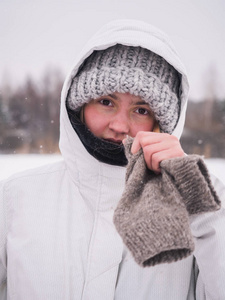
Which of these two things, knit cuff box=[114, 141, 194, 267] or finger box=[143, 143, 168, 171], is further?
finger box=[143, 143, 168, 171]

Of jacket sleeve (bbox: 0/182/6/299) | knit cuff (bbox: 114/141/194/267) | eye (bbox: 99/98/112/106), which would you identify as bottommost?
jacket sleeve (bbox: 0/182/6/299)

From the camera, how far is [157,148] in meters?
0.80

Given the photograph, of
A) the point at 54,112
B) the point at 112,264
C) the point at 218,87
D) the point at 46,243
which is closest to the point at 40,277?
the point at 46,243

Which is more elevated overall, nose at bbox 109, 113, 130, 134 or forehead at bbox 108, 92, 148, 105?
forehead at bbox 108, 92, 148, 105

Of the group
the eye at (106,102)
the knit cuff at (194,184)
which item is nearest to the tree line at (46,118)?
Answer: the eye at (106,102)

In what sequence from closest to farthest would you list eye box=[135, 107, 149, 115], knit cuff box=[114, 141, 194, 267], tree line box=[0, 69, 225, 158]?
knit cuff box=[114, 141, 194, 267]
eye box=[135, 107, 149, 115]
tree line box=[0, 69, 225, 158]

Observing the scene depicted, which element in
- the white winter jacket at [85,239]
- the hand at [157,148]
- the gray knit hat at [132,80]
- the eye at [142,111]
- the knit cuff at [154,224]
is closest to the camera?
the knit cuff at [154,224]

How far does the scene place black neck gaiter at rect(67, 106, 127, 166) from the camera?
112cm

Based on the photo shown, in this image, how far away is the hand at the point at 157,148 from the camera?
2.58 feet

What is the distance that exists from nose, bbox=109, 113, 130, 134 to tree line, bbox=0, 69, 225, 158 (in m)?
6.22

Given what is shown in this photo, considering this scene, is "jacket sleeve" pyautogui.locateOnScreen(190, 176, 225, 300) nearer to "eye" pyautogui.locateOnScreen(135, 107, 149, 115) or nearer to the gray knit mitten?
the gray knit mitten

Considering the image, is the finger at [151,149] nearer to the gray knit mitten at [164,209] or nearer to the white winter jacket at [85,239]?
Result: the gray knit mitten at [164,209]

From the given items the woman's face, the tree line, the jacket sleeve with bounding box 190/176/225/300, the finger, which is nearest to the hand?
the finger

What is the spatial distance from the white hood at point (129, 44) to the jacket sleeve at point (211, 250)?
0.55 m
